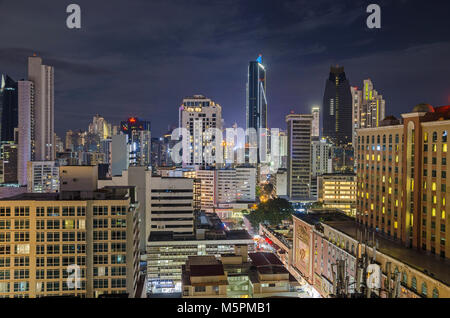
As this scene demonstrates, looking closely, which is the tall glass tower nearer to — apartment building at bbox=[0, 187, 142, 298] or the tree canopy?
the tree canopy

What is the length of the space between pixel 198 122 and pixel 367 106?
36.3m

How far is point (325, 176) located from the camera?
36500mm

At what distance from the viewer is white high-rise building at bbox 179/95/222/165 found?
5291 centimetres

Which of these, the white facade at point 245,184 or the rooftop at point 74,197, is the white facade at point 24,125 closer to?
the white facade at point 245,184

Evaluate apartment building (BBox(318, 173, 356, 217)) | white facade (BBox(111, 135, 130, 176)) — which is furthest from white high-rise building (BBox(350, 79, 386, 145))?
white facade (BBox(111, 135, 130, 176))

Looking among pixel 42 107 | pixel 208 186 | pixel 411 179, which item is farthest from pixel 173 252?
pixel 42 107

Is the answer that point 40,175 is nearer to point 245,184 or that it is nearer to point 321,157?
point 245,184

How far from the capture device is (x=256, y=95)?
10669cm

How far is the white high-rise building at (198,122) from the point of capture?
5291 cm

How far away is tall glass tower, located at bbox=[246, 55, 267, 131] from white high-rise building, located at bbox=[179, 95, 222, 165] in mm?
51361

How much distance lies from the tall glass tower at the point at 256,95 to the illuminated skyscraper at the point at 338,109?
2303 cm

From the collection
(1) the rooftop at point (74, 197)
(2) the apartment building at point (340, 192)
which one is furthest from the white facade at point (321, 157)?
(1) the rooftop at point (74, 197)
